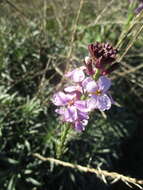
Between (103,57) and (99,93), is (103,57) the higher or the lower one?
the higher one

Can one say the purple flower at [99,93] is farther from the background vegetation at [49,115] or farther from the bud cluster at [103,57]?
the background vegetation at [49,115]

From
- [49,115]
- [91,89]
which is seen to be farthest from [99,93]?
[49,115]

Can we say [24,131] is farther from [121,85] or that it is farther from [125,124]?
[121,85]

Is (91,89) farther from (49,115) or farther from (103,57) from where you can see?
(49,115)

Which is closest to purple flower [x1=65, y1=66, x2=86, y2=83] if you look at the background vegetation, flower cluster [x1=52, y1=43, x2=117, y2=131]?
flower cluster [x1=52, y1=43, x2=117, y2=131]

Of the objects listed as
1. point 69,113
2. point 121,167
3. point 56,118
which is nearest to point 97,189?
point 121,167

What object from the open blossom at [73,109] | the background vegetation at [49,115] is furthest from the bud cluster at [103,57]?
the background vegetation at [49,115]
